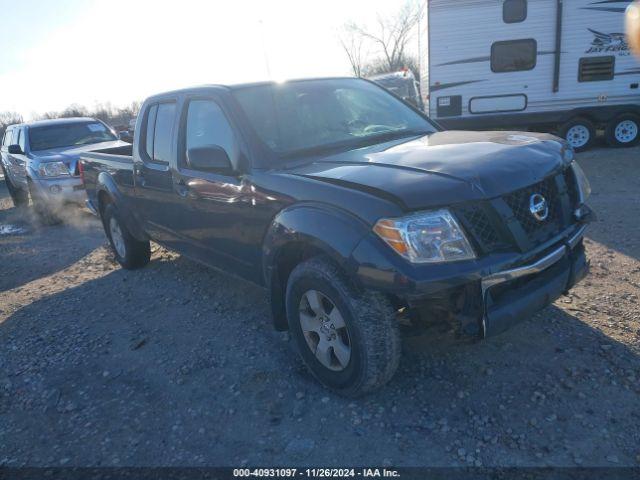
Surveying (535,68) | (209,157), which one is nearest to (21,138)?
(209,157)

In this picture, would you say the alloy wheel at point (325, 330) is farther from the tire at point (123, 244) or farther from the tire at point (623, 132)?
the tire at point (623, 132)

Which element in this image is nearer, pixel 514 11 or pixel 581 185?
pixel 581 185

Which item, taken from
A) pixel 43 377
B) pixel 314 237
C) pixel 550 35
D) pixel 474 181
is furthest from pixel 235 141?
pixel 550 35

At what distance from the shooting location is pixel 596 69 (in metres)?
10.4

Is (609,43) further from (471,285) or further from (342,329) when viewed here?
(342,329)

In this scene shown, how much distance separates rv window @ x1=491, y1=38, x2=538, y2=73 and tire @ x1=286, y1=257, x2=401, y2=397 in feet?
31.4

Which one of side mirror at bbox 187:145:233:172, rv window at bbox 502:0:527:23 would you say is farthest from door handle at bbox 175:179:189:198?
rv window at bbox 502:0:527:23

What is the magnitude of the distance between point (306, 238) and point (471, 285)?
0.94 meters

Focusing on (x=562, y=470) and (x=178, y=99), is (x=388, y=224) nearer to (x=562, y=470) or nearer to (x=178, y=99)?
(x=562, y=470)

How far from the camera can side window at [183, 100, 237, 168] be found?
3.52m

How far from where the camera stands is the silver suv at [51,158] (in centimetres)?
856

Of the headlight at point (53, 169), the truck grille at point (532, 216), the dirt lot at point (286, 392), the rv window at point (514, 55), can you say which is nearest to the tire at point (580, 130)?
the rv window at point (514, 55)

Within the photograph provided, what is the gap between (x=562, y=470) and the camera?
229 cm

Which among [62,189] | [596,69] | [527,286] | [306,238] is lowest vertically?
[62,189]
